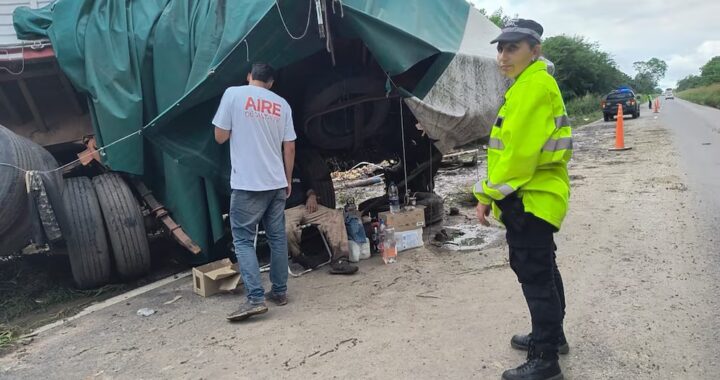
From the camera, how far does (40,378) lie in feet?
10.6

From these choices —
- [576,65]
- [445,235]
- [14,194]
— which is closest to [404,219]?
[445,235]

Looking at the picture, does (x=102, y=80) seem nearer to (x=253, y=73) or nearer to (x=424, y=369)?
(x=253, y=73)

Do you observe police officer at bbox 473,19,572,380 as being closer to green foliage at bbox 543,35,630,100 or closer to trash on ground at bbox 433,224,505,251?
trash on ground at bbox 433,224,505,251

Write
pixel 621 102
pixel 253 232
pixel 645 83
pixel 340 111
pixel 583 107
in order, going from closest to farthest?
pixel 253 232
pixel 340 111
pixel 621 102
pixel 583 107
pixel 645 83

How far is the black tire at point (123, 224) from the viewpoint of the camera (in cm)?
475

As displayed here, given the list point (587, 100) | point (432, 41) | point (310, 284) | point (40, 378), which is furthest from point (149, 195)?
point (587, 100)

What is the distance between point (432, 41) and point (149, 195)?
A: 3.09 metres

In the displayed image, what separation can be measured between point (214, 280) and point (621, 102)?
28647mm

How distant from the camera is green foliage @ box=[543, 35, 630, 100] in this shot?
43.5 metres

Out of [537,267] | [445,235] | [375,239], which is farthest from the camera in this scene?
[445,235]

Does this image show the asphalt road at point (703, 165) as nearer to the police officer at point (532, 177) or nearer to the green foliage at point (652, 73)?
the police officer at point (532, 177)

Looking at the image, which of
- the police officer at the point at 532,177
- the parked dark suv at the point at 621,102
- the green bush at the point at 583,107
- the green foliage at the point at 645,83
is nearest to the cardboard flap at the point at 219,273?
the police officer at the point at 532,177

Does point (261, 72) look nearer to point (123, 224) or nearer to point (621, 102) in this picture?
point (123, 224)

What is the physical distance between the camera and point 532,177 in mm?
2561
